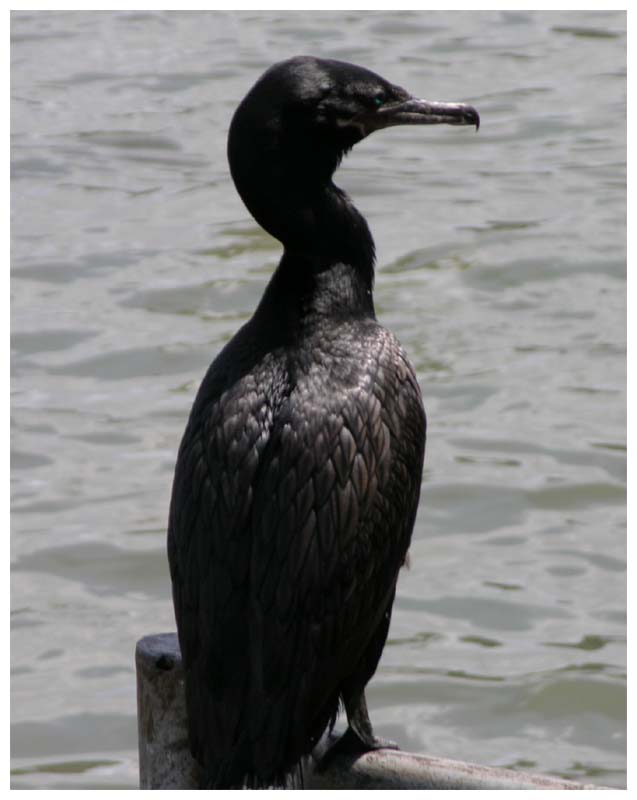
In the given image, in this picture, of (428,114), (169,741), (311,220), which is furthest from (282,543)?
(428,114)

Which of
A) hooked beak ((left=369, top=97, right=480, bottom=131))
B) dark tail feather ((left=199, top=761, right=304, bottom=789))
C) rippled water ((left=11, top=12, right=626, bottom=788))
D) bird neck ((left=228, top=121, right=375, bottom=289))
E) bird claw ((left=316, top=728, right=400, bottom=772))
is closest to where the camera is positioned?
dark tail feather ((left=199, top=761, right=304, bottom=789))

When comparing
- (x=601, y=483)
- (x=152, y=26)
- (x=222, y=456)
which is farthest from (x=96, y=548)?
(x=152, y=26)

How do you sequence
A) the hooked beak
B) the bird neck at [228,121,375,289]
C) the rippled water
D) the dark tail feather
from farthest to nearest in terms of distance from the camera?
1. the rippled water
2. the hooked beak
3. the bird neck at [228,121,375,289]
4. the dark tail feather

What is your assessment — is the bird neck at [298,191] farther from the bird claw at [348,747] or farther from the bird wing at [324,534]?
the bird claw at [348,747]

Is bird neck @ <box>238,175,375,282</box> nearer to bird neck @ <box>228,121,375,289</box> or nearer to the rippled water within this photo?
bird neck @ <box>228,121,375,289</box>

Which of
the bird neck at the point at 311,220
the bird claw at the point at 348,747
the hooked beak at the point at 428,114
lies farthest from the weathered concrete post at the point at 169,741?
the hooked beak at the point at 428,114

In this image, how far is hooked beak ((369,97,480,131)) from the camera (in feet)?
14.9

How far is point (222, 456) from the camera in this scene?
4094 mm

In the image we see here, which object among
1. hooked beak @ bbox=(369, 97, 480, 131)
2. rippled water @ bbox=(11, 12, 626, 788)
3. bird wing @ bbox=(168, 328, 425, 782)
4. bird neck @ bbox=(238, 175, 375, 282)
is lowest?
rippled water @ bbox=(11, 12, 626, 788)

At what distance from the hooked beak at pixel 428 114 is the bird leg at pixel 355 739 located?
1.41 metres

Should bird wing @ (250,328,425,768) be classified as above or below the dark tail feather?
above

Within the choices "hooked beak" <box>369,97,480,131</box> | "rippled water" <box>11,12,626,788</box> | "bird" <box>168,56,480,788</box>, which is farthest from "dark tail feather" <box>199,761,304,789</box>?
"rippled water" <box>11,12,626,788</box>

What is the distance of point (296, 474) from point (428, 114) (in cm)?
111

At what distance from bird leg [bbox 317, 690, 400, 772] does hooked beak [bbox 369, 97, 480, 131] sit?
1.41m
